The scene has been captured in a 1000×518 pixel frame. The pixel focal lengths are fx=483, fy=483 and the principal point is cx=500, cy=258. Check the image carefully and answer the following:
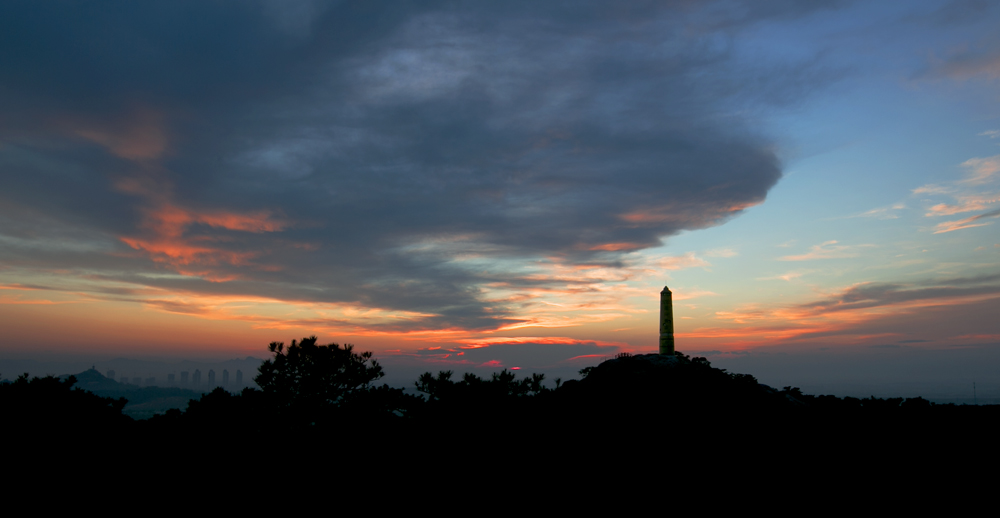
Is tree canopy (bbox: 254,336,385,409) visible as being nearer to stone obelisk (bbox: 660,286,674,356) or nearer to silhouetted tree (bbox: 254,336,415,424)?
silhouetted tree (bbox: 254,336,415,424)

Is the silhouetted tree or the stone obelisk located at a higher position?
the stone obelisk

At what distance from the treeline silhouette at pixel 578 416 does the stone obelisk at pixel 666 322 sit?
18.9 ft

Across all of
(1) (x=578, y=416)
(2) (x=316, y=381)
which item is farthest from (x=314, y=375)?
(1) (x=578, y=416)

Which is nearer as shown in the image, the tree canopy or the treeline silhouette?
the treeline silhouette

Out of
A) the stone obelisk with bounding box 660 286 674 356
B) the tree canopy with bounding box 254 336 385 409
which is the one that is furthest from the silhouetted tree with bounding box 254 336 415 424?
the stone obelisk with bounding box 660 286 674 356

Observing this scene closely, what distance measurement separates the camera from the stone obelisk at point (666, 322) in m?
38.2

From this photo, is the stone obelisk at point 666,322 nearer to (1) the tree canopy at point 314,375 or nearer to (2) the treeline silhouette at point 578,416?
(2) the treeline silhouette at point 578,416

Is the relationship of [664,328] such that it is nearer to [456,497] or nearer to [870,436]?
[870,436]

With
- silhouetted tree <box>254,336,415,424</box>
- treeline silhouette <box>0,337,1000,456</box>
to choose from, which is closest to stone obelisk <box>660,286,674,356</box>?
treeline silhouette <box>0,337,1000,456</box>

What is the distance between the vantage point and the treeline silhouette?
19.7m

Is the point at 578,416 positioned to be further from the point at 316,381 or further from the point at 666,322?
the point at 316,381

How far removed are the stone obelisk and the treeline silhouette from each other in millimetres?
5750

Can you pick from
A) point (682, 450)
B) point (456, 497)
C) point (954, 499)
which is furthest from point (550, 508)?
point (954, 499)

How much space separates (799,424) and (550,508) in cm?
1306
